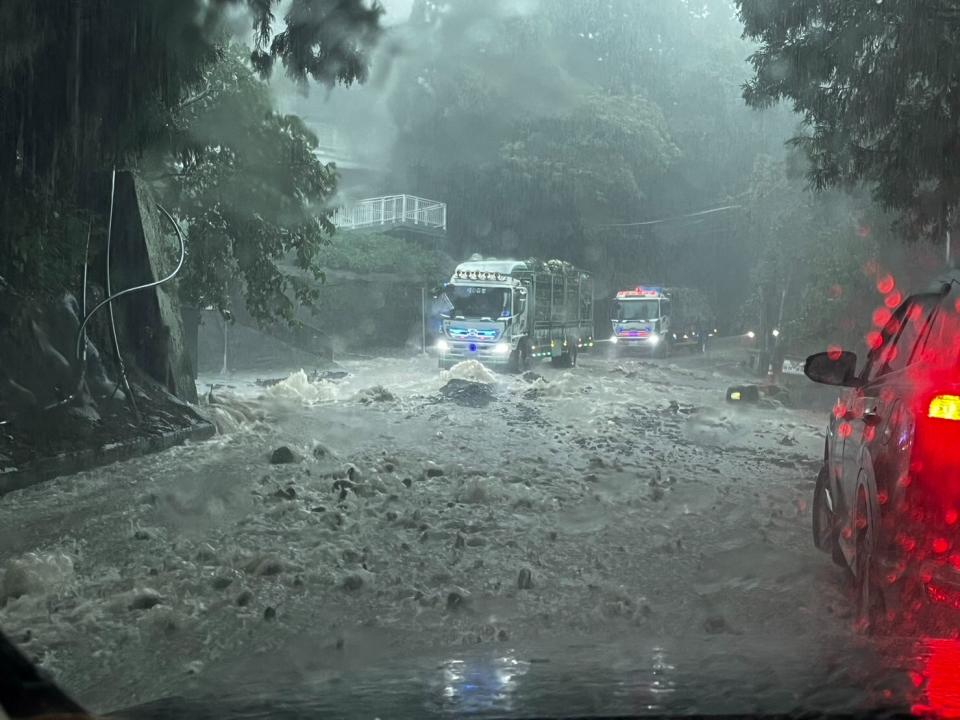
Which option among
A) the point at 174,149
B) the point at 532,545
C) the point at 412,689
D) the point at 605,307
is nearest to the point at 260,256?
the point at 174,149

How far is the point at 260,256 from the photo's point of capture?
14781 mm

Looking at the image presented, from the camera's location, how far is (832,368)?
5516 millimetres

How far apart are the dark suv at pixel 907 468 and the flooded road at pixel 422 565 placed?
13.3 inches

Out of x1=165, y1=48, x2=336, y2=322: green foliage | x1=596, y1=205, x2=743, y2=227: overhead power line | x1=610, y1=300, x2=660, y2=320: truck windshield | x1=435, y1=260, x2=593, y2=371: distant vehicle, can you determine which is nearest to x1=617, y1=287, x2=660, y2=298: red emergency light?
x1=610, y1=300, x2=660, y2=320: truck windshield

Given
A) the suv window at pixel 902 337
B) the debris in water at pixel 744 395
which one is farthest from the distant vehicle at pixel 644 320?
the suv window at pixel 902 337

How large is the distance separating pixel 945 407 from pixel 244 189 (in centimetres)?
1153

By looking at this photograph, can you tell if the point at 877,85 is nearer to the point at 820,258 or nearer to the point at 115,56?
the point at 115,56

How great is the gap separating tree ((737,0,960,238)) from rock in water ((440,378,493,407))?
837cm

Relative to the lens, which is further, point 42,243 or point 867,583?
point 42,243

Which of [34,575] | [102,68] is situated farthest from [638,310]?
[34,575]

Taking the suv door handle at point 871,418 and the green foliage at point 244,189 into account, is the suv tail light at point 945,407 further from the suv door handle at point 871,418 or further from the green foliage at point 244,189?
the green foliage at point 244,189

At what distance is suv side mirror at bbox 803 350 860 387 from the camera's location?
5.49 m

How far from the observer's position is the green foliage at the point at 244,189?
1347cm

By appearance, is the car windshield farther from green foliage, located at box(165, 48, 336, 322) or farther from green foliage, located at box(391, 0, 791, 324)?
green foliage, located at box(391, 0, 791, 324)
